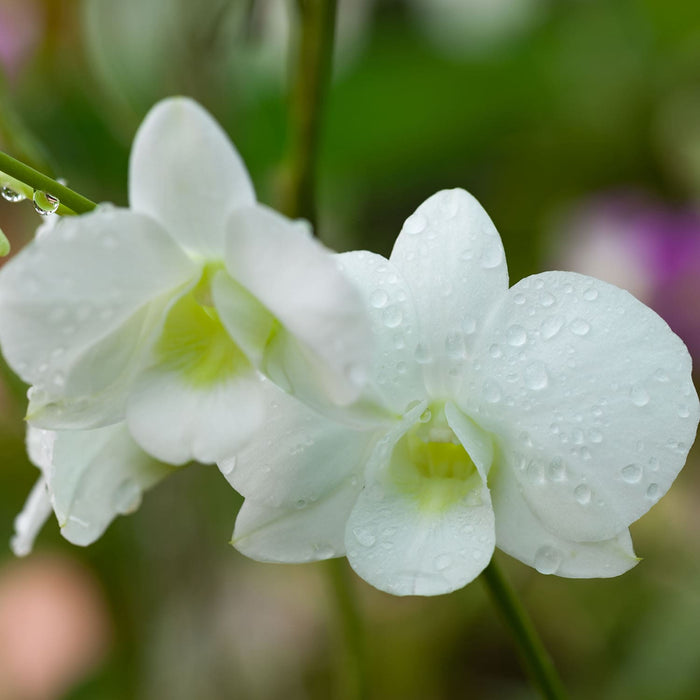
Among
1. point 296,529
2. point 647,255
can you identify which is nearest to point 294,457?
point 296,529

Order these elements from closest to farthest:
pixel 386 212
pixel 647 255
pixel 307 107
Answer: pixel 307 107 → pixel 647 255 → pixel 386 212

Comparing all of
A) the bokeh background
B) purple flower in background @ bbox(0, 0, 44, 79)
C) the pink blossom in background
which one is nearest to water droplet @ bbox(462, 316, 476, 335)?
the bokeh background

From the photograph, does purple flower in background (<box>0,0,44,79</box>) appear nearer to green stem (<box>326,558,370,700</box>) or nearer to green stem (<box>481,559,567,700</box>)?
green stem (<box>326,558,370,700</box>)

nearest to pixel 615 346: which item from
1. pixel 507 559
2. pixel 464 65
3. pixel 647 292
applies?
pixel 507 559

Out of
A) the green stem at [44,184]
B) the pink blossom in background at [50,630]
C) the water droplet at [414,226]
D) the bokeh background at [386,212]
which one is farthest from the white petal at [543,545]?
the pink blossom in background at [50,630]

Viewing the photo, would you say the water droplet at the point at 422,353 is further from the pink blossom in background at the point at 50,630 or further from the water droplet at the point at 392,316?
the pink blossom in background at the point at 50,630

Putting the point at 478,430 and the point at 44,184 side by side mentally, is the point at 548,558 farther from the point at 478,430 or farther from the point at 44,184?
the point at 44,184
